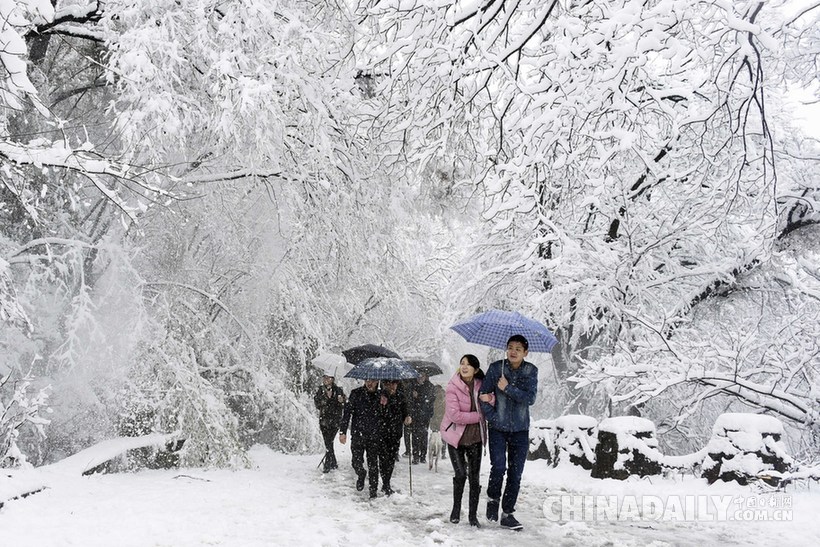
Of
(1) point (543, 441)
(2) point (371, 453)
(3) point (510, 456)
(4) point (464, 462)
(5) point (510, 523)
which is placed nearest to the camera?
(5) point (510, 523)

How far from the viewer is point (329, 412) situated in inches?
428

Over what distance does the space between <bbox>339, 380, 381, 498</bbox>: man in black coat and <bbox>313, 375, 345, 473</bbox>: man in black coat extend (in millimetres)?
1817

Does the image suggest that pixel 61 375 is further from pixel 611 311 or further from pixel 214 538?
pixel 611 311

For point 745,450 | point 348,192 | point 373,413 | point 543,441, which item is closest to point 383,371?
point 373,413

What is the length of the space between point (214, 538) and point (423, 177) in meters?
4.88

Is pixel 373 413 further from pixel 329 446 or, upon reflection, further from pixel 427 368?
pixel 427 368

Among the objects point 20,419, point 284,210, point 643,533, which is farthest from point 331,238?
point 643,533

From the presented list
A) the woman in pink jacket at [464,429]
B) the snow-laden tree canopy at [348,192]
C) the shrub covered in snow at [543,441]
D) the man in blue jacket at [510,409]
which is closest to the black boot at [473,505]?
the woman in pink jacket at [464,429]

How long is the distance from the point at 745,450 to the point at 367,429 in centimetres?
467

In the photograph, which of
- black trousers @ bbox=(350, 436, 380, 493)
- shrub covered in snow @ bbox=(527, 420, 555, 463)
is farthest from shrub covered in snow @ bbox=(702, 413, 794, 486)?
black trousers @ bbox=(350, 436, 380, 493)

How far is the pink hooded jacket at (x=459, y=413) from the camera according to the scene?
6527mm

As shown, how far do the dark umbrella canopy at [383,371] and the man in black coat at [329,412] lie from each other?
223cm

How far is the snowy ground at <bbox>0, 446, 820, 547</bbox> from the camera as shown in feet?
19.2

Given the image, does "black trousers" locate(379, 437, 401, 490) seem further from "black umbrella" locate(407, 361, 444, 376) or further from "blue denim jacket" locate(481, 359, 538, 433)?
"black umbrella" locate(407, 361, 444, 376)
